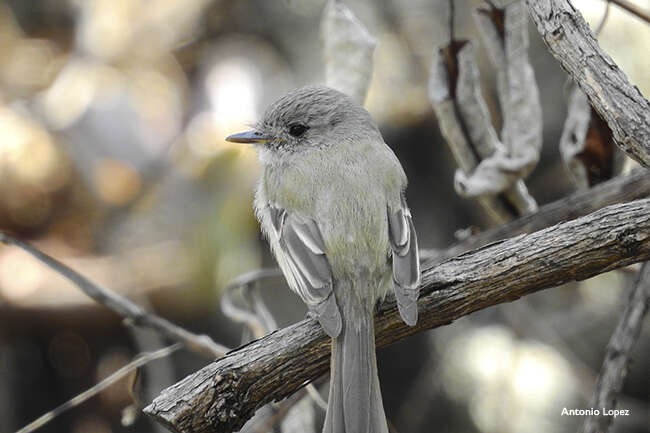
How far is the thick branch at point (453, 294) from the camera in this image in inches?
91.0

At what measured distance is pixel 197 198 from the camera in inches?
222

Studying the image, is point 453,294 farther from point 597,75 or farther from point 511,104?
point 511,104

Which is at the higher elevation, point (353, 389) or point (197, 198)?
point (197, 198)

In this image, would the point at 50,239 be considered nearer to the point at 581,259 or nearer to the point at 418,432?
the point at 418,432

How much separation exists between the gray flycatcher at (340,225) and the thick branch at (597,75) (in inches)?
31.4

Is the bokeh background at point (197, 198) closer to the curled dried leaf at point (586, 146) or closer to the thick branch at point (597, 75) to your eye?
the curled dried leaf at point (586, 146)

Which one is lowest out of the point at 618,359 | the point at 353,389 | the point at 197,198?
the point at 618,359

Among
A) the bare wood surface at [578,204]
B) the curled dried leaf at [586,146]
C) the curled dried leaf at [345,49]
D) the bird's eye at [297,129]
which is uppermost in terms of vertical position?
the curled dried leaf at [345,49]

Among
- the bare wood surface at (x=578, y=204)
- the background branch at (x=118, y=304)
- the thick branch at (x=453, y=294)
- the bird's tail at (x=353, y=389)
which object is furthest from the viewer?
the bare wood surface at (x=578, y=204)

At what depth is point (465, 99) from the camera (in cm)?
354

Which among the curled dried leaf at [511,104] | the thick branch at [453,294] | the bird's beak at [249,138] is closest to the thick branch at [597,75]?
the thick branch at [453,294]

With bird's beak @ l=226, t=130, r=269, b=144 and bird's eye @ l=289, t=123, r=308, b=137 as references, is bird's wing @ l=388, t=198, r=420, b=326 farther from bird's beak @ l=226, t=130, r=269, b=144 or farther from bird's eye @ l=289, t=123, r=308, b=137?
bird's beak @ l=226, t=130, r=269, b=144

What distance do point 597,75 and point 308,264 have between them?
1.21 meters

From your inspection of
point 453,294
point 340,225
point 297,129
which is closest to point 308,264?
point 340,225
